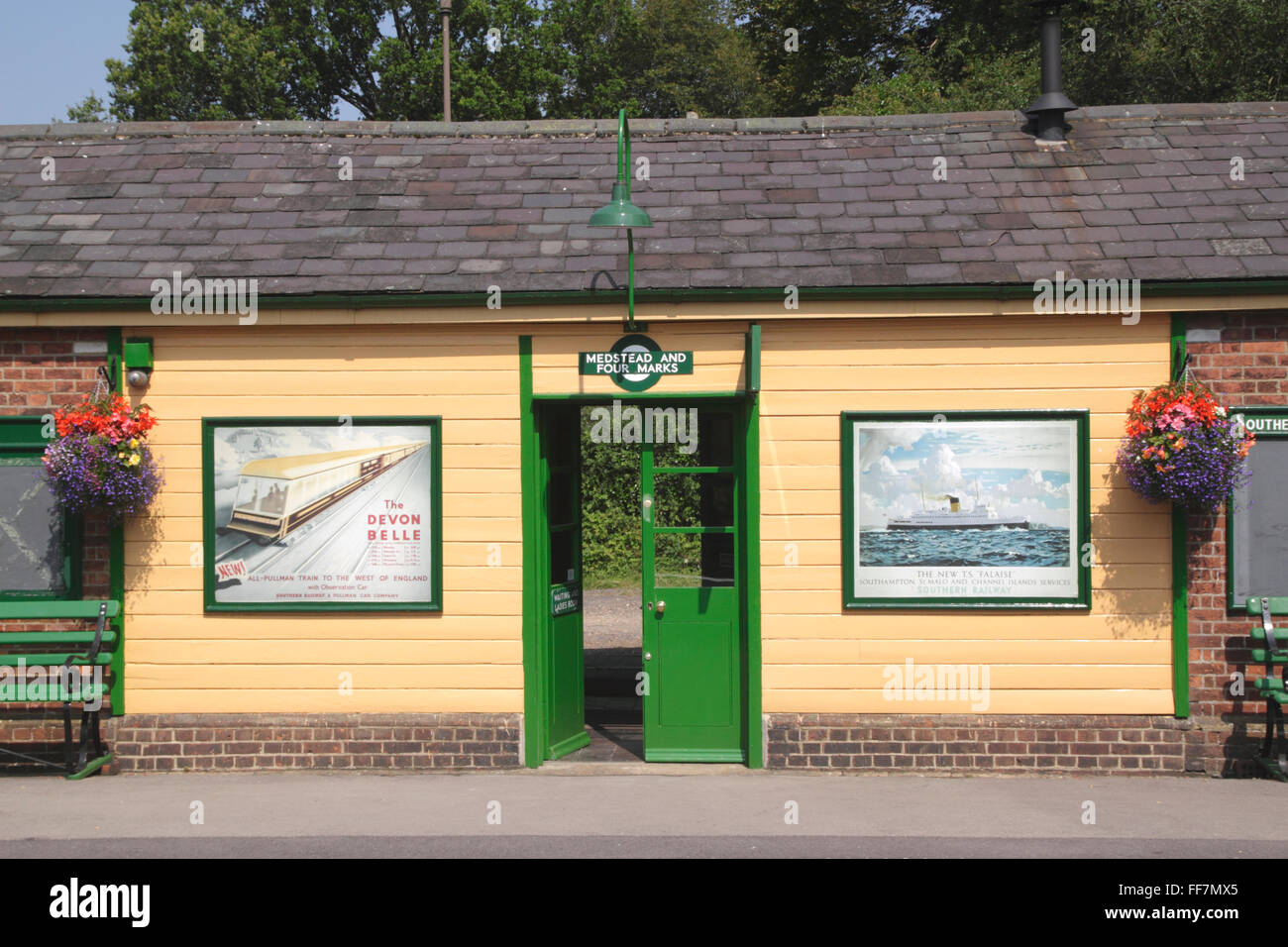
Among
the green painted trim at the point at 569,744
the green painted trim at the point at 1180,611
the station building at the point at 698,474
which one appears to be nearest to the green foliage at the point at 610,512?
the green painted trim at the point at 569,744

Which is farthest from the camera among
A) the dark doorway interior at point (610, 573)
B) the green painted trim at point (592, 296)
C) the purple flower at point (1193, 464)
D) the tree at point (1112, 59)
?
the tree at point (1112, 59)

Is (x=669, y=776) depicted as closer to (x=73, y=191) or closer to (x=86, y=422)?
(x=86, y=422)

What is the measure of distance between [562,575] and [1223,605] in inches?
185

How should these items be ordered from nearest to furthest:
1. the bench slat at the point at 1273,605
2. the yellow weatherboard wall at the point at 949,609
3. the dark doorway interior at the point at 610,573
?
the bench slat at the point at 1273,605, the yellow weatherboard wall at the point at 949,609, the dark doorway interior at the point at 610,573

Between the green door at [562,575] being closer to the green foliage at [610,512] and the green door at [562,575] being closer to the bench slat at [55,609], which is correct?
the bench slat at [55,609]

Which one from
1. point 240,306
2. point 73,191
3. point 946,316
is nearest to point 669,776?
point 946,316

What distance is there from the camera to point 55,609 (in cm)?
842

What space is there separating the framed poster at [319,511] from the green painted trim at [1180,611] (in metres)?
5.12

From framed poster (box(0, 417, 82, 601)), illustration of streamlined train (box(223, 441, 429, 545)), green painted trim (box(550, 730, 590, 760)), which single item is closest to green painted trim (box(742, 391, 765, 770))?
green painted trim (box(550, 730, 590, 760))

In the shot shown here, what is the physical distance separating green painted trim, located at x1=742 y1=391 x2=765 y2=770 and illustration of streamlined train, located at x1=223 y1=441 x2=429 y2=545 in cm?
232

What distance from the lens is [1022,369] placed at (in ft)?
28.0

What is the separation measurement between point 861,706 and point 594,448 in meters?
13.1

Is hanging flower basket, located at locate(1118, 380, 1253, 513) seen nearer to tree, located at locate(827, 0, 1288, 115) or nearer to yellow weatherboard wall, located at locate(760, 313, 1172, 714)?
yellow weatherboard wall, located at locate(760, 313, 1172, 714)

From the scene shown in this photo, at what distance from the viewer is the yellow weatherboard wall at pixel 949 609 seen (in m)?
8.42
